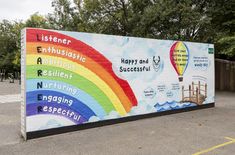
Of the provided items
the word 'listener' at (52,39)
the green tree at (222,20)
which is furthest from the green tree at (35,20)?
the word 'listener' at (52,39)

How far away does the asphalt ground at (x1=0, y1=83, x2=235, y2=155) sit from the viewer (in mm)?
5512

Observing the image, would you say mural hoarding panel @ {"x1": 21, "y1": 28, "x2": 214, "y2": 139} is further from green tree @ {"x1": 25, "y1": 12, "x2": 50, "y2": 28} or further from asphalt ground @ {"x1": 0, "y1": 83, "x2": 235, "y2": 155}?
green tree @ {"x1": 25, "y1": 12, "x2": 50, "y2": 28}

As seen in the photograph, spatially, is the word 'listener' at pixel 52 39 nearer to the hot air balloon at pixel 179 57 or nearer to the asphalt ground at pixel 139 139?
the asphalt ground at pixel 139 139

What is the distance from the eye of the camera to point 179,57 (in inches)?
388

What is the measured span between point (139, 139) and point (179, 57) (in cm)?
442

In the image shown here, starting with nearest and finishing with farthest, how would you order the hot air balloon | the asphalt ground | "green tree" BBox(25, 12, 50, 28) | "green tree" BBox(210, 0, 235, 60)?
the asphalt ground → the hot air balloon → "green tree" BBox(210, 0, 235, 60) → "green tree" BBox(25, 12, 50, 28)

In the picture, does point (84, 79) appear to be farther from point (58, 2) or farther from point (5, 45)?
point (5, 45)

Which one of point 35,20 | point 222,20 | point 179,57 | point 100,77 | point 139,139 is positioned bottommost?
point 139,139

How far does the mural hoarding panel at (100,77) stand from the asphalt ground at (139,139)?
48 cm

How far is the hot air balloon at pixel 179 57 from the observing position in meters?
9.62

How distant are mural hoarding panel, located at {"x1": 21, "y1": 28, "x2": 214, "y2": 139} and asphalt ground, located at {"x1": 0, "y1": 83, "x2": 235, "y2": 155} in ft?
1.56

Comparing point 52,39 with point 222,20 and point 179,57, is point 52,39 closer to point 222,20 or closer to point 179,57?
point 179,57

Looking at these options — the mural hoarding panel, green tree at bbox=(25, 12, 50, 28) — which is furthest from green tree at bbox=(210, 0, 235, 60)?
green tree at bbox=(25, 12, 50, 28)

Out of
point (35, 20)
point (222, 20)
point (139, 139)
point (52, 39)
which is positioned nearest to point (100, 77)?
point (52, 39)
